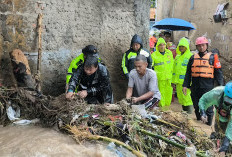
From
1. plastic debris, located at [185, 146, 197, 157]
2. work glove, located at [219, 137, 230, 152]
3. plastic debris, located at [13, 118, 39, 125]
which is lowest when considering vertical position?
work glove, located at [219, 137, 230, 152]

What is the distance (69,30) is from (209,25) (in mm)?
7723

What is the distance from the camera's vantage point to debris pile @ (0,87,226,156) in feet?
7.94

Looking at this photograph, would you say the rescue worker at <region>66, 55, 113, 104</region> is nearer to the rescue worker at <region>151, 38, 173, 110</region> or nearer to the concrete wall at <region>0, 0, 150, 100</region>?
the concrete wall at <region>0, 0, 150, 100</region>

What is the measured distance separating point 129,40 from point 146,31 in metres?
0.52

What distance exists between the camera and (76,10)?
5.09 meters

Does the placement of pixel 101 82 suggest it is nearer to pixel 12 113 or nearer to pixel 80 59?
pixel 80 59

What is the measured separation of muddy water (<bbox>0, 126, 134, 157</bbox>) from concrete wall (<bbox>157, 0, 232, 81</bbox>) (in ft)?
25.8

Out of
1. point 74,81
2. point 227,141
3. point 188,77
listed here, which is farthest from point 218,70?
point 74,81

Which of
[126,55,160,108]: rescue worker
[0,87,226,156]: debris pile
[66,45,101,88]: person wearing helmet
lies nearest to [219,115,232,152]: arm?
[0,87,226,156]: debris pile

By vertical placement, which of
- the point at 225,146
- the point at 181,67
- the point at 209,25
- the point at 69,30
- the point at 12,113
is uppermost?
the point at 209,25

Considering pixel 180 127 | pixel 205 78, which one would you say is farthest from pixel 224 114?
pixel 205 78

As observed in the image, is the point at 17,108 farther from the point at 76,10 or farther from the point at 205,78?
the point at 205,78

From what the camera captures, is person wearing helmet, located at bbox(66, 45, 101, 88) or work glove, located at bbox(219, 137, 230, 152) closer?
work glove, located at bbox(219, 137, 230, 152)

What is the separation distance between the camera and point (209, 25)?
11.0m
